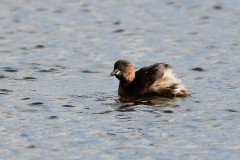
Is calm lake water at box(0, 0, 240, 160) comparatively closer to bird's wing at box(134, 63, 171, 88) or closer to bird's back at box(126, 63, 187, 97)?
bird's back at box(126, 63, 187, 97)

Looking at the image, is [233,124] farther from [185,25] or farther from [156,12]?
[156,12]

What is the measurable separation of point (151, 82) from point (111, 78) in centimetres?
217

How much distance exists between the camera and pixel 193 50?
23.0 m

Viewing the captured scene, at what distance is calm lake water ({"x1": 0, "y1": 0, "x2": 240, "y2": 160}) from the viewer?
14.4 m

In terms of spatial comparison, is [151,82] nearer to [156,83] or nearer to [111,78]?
[156,83]

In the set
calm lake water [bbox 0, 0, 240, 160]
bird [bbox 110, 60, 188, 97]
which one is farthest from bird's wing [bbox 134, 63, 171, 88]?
calm lake water [bbox 0, 0, 240, 160]

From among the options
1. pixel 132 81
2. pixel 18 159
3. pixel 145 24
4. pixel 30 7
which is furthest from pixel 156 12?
pixel 18 159

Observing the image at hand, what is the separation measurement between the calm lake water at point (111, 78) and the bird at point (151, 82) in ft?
0.98

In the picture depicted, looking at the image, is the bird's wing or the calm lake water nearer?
the calm lake water

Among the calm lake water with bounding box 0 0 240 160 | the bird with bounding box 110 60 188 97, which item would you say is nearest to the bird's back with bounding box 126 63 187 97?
the bird with bounding box 110 60 188 97

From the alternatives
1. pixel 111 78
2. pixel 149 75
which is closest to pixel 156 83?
pixel 149 75

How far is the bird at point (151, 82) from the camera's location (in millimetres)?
18425

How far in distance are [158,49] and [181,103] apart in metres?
5.63

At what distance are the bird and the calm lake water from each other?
0.98 ft
